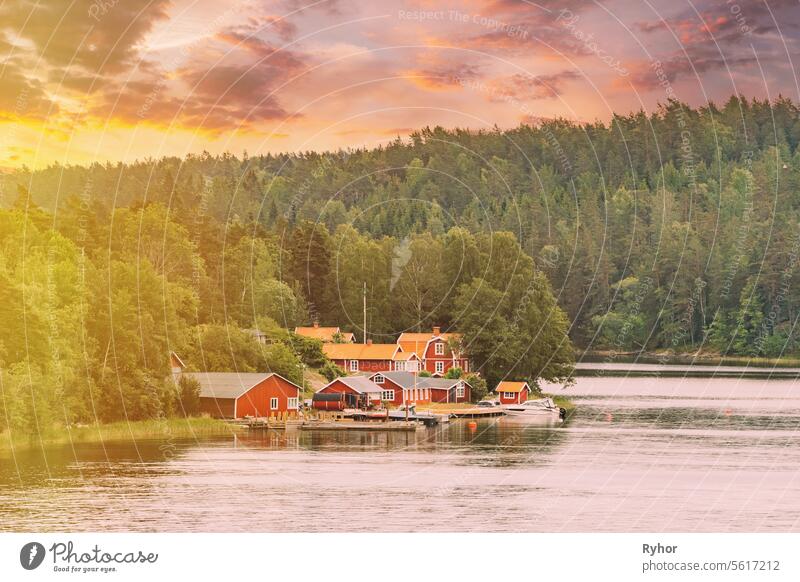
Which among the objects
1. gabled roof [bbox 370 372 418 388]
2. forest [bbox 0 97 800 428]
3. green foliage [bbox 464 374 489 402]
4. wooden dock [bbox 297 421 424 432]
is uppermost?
forest [bbox 0 97 800 428]

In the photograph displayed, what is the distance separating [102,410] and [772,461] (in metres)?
27.7

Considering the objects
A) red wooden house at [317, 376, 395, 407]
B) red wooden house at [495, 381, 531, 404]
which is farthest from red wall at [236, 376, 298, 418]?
red wooden house at [495, 381, 531, 404]

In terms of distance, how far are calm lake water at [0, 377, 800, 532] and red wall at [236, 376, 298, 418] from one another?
11.1 feet

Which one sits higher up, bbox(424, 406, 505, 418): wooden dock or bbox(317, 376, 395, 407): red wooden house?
bbox(317, 376, 395, 407): red wooden house

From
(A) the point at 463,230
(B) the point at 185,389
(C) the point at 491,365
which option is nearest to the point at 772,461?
(B) the point at 185,389

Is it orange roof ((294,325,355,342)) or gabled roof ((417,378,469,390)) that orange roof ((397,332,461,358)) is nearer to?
gabled roof ((417,378,469,390))

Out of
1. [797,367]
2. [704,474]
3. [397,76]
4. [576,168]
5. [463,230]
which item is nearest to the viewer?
[704,474]

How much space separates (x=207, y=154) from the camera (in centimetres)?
9819

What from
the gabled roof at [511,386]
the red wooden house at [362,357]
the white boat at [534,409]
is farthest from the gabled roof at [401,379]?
the white boat at [534,409]

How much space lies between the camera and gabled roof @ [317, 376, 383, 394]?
2766 inches

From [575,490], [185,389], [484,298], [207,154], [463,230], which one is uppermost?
[207,154]

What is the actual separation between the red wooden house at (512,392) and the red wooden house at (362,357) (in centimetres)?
763

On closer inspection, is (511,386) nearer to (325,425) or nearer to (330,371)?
(330,371)

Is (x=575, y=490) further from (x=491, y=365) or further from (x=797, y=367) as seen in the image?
(x=797, y=367)
